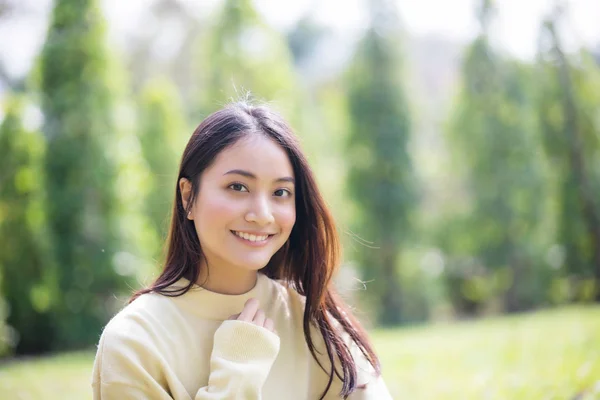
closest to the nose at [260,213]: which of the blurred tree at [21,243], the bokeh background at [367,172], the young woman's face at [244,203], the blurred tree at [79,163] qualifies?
the young woman's face at [244,203]

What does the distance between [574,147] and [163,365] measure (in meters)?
8.01

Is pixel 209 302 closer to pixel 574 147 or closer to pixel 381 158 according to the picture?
pixel 381 158

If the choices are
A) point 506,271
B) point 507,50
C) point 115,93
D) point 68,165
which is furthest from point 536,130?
point 68,165

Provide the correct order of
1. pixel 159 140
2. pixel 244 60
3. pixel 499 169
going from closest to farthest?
pixel 244 60, pixel 499 169, pixel 159 140

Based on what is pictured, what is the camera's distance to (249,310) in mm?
1421

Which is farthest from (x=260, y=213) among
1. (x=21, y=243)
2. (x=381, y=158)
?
(x=381, y=158)

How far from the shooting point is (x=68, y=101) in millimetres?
6605

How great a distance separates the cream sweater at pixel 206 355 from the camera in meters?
1.26

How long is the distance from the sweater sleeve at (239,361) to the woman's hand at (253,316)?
36 mm

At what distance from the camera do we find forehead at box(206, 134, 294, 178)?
1424 millimetres

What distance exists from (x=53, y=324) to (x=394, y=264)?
4.53 metres

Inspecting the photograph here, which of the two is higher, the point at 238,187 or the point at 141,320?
the point at 238,187

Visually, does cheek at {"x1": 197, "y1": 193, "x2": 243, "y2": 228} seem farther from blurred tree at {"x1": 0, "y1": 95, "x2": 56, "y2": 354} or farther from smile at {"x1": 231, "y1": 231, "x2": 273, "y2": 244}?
blurred tree at {"x1": 0, "y1": 95, "x2": 56, "y2": 354}

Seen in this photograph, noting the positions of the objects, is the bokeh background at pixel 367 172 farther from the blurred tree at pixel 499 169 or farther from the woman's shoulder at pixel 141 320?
the woman's shoulder at pixel 141 320
